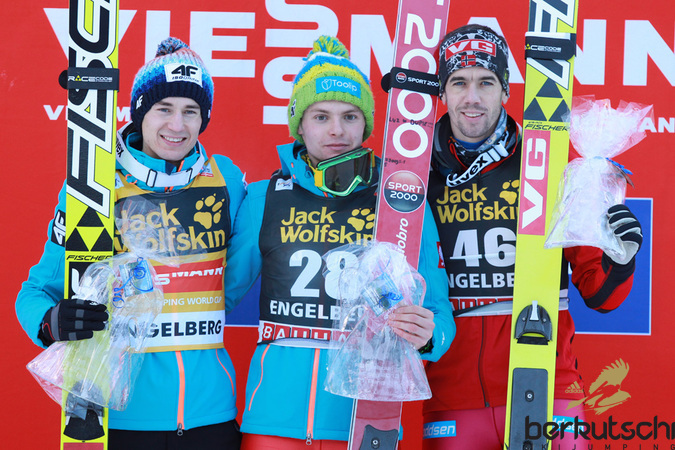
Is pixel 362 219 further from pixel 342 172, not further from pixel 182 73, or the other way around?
pixel 182 73

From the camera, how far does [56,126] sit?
3311 mm

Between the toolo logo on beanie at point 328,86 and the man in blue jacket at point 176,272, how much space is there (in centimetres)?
32

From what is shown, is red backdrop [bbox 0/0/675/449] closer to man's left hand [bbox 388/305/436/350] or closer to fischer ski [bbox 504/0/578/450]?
fischer ski [bbox 504/0/578/450]

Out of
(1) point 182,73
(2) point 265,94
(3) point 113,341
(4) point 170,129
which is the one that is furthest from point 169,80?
(2) point 265,94

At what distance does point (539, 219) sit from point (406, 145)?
50 centimetres

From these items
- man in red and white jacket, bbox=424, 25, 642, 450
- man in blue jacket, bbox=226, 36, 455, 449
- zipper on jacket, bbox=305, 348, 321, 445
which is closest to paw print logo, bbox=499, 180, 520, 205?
man in red and white jacket, bbox=424, 25, 642, 450

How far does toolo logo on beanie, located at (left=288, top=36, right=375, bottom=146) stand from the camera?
2.37 metres

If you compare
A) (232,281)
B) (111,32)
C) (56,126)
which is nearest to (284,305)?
(232,281)

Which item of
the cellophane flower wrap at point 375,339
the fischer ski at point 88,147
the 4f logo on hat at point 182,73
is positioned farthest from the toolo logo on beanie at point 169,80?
the cellophane flower wrap at point 375,339

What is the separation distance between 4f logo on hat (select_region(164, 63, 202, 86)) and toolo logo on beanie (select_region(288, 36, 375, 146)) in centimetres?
34

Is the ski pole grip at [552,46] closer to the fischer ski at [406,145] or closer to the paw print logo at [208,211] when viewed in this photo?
the fischer ski at [406,145]

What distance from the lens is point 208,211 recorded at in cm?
242

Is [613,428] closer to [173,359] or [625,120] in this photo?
[625,120]

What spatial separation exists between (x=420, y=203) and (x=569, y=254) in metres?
0.56
